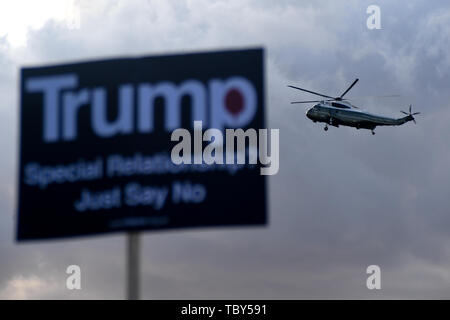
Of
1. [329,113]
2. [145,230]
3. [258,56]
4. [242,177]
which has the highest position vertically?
[329,113]

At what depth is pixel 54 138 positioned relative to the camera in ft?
63.8

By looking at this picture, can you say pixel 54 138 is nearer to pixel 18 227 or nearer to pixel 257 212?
pixel 18 227

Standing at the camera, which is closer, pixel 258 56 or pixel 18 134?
pixel 258 56

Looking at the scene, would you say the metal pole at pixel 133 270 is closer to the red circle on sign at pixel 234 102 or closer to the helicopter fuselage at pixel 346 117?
the red circle on sign at pixel 234 102

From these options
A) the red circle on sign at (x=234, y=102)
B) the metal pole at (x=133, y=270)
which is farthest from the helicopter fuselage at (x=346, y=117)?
the metal pole at (x=133, y=270)

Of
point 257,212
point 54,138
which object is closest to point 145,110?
point 54,138

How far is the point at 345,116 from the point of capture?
1826 inches

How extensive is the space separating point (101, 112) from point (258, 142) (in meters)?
3.88

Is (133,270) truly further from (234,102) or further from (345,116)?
(345,116)

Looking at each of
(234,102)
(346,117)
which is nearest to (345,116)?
(346,117)

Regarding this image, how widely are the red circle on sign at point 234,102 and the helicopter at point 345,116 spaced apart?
27286mm

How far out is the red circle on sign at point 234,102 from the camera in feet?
60.2

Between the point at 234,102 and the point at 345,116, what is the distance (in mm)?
28760

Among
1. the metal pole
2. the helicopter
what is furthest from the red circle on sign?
the helicopter
